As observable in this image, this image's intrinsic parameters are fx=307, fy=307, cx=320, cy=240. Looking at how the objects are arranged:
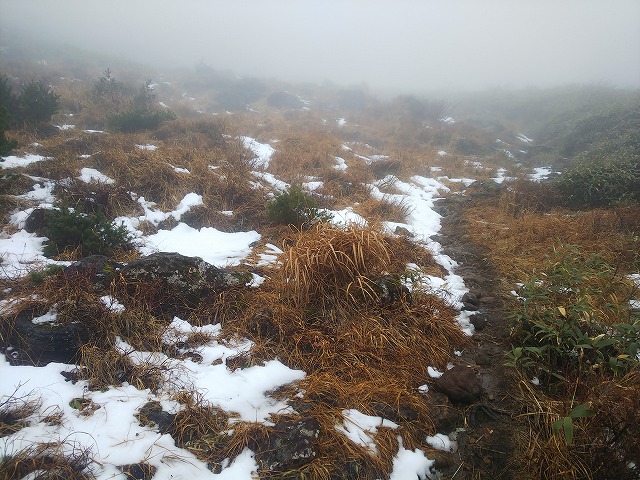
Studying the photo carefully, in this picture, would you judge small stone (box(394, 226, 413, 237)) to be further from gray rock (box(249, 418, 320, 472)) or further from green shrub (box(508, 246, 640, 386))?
gray rock (box(249, 418, 320, 472))

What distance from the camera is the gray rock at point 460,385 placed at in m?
2.41

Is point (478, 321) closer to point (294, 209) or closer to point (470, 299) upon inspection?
point (470, 299)

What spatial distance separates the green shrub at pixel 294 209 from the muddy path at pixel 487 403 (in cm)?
248

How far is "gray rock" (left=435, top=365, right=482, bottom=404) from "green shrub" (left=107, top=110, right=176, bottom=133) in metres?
10.2

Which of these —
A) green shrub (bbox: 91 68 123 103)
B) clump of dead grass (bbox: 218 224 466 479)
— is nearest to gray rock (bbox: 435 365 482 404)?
clump of dead grass (bbox: 218 224 466 479)

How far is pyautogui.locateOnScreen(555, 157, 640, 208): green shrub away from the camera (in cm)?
606

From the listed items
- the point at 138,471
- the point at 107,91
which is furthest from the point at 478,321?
the point at 107,91

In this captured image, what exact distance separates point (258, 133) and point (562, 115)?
17.8 m

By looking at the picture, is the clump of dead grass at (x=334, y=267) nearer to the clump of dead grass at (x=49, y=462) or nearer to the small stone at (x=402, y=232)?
the clump of dead grass at (x=49, y=462)

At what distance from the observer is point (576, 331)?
240 cm

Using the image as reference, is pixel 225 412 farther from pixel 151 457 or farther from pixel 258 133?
pixel 258 133

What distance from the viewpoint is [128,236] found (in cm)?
435

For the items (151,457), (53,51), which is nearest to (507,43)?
(53,51)

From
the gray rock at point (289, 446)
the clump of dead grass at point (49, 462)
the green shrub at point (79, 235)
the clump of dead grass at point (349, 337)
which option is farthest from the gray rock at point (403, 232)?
the clump of dead grass at point (49, 462)
